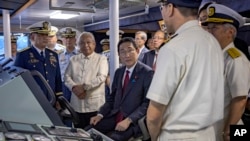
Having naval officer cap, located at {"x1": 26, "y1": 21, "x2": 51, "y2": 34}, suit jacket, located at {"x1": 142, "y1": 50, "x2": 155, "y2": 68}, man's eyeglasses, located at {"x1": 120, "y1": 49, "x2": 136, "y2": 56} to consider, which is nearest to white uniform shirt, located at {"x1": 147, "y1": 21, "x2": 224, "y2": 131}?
man's eyeglasses, located at {"x1": 120, "y1": 49, "x2": 136, "y2": 56}

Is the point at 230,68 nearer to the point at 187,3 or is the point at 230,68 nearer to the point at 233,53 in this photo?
the point at 233,53

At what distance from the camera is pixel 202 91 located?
1274 mm

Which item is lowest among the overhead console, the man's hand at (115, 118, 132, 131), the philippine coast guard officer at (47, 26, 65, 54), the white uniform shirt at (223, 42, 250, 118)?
the man's hand at (115, 118, 132, 131)

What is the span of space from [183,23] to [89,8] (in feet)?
15.6

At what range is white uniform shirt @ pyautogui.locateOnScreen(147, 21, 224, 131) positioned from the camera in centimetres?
123

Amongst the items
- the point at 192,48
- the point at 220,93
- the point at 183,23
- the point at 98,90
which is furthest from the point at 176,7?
the point at 98,90

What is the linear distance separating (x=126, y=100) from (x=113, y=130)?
28 cm

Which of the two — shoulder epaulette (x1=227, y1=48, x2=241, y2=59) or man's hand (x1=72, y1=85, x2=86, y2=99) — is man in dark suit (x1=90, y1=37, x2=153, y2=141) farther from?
shoulder epaulette (x1=227, y1=48, x2=241, y2=59)

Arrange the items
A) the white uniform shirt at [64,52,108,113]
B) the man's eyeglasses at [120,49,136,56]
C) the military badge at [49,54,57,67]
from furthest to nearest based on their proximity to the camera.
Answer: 1. the white uniform shirt at [64,52,108,113]
2. the military badge at [49,54,57,67]
3. the man's eyeglasses at [120,49,136,56]

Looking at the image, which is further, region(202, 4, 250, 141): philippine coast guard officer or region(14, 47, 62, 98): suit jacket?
region(14, 47, 62, 98): suit jacket

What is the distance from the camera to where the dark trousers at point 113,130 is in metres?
2.12

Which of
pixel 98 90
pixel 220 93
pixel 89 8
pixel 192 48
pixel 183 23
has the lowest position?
pixel 98 90

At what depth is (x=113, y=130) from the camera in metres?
2.31

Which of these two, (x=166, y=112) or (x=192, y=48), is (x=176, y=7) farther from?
(x=166, y=112)
